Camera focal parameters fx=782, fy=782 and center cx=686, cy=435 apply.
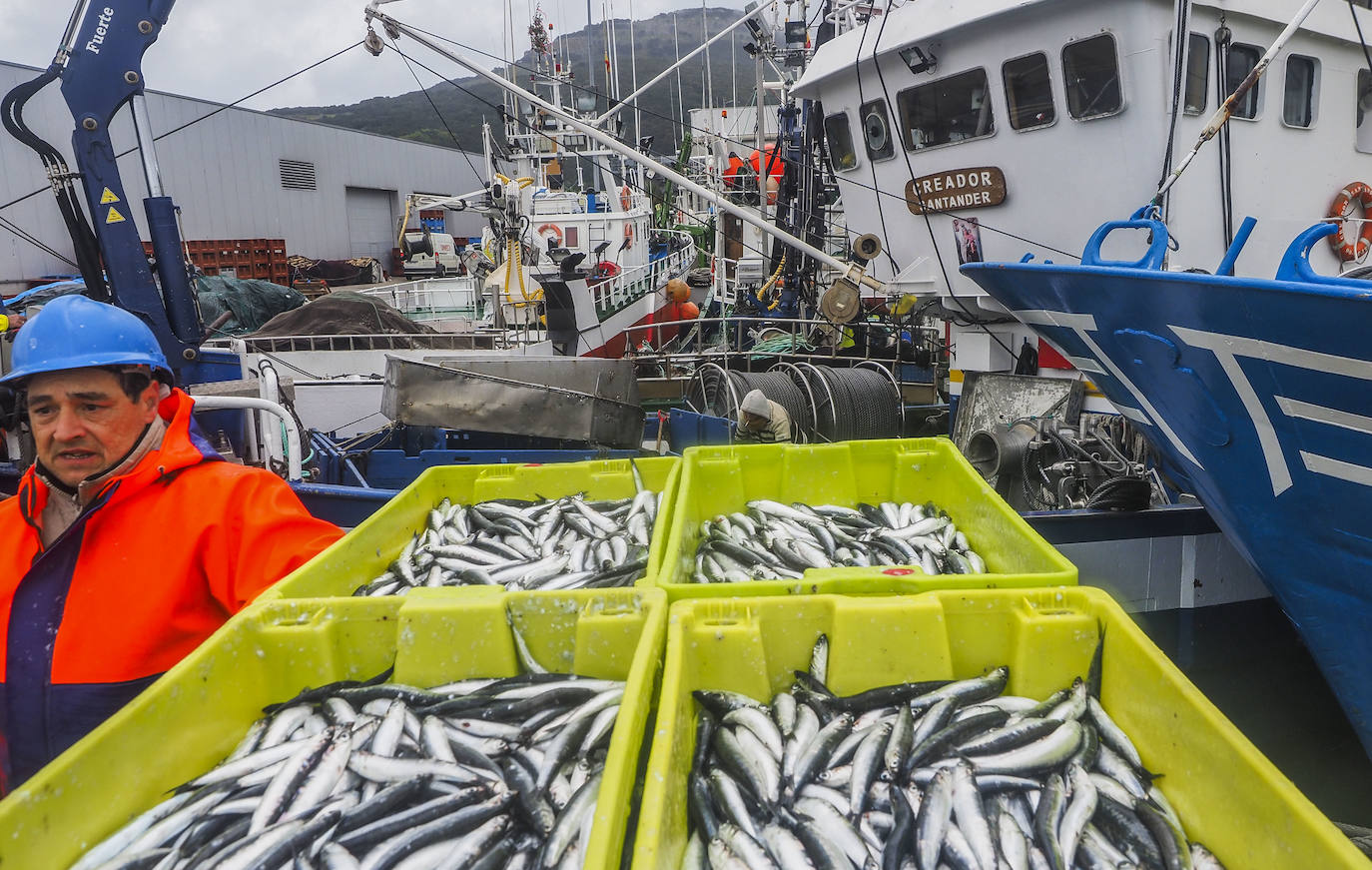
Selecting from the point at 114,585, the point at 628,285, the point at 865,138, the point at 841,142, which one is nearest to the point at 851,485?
the point at 114,585

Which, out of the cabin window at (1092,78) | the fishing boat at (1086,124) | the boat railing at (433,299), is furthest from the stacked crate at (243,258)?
the cabin window at (1092,78)

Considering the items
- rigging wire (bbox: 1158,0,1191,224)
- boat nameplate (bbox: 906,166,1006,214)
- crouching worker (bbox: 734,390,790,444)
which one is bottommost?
crouching worker (bbox: 734,390,790,444)

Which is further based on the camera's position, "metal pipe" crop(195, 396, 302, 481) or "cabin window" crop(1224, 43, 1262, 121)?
"cabin window" crop(1224, 43, 1262, 121)

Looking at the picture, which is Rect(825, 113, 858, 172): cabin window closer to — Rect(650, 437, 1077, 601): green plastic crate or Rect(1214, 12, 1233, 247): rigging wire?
Rect(1214, 12, 1233, 247): rigging wire

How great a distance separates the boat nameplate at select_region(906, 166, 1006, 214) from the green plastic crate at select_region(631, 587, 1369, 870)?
6.23 metres

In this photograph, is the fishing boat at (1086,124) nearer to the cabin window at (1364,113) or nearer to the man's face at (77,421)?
the cabin window at (1364,113)

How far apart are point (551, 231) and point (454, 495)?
15608 mm

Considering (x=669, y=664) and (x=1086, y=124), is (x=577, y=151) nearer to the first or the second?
(x=1086, y=124)

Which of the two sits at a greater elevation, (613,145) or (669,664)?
(613,145)

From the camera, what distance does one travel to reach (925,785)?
2.30 meters

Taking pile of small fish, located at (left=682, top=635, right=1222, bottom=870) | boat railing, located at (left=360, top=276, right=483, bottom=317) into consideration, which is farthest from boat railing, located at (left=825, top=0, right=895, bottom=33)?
boat railing, located at (left=360, top=276, right=483, bottom=317)

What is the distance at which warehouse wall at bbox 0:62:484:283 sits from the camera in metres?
23.7

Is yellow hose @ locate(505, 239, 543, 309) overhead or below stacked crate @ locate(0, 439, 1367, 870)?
overhead

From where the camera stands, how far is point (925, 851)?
80.9 inches
